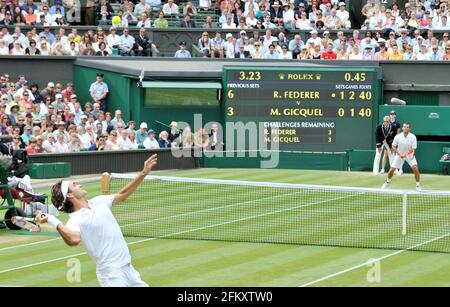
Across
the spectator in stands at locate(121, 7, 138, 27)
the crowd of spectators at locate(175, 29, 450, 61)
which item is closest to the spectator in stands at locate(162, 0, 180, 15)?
the spectator in stands at locate(121, 7, 138, 27)

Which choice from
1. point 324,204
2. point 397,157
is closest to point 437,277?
point 324,204

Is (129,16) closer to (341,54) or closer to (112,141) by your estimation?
(341,54)

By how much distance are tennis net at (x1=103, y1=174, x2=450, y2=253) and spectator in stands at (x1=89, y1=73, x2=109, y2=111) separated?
28.8ft

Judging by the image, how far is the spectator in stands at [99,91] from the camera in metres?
34.9

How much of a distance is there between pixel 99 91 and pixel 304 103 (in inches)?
263

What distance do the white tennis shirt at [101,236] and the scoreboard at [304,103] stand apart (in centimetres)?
2396

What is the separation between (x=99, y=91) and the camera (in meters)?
35.1

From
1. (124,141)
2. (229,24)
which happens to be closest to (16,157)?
(124,141)

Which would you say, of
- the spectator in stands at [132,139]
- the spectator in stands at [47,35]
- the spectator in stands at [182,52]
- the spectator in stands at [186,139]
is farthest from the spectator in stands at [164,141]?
the spectator in stands at [47,35]

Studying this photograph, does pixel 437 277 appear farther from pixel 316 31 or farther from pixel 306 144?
pixel 316 31

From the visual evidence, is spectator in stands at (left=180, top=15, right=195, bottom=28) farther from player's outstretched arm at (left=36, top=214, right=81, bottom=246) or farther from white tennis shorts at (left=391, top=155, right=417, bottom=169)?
player's outstretched arm at (left=36, top=214, right=81, bottom=246)

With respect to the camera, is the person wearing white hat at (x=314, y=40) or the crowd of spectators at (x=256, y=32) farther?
the person wearing white hat at (x=314, y=40)

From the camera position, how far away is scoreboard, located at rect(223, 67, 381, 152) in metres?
34.1

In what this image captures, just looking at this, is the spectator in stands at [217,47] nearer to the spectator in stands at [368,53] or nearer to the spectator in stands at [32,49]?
the spectator in stands at [368,53]
